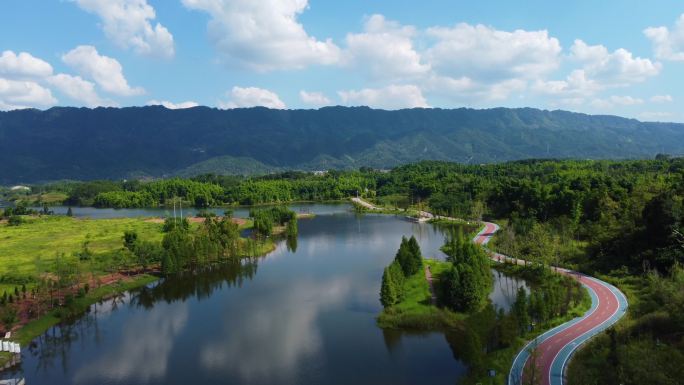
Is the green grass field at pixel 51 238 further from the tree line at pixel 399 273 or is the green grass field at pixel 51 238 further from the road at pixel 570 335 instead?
the road at pixel 570 335

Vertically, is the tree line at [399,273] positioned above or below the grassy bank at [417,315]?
above

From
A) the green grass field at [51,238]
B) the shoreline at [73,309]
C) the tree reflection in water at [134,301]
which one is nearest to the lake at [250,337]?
the tree reflection in water at [134,301]

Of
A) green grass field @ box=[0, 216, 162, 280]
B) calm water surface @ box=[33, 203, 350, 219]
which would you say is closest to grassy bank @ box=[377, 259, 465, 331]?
green grass field @ box=[0, 216, 162, 280]

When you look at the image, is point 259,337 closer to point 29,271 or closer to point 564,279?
point 564,279

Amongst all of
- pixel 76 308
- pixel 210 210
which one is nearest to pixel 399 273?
pixel 76 308

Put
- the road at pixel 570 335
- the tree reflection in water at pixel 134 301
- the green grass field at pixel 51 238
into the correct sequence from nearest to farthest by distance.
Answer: the road at pixel 570 335, the tree reflection in water at pixel 134 301, the green grass field at pixel 51 238

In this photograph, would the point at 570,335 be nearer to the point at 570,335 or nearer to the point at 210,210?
the point at 570,335
